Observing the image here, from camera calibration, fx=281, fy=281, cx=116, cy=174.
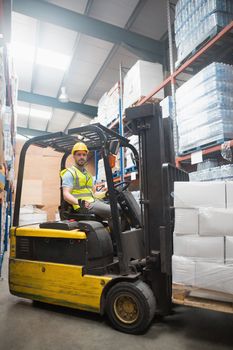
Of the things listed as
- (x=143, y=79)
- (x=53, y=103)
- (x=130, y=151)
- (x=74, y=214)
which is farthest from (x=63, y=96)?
(x=74, y=214)

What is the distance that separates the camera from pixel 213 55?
15.3ft

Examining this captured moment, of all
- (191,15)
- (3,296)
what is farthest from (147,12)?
(3,296)

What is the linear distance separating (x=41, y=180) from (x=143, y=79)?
6.27 m

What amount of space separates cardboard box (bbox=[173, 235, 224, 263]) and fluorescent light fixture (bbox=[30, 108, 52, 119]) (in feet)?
36.6

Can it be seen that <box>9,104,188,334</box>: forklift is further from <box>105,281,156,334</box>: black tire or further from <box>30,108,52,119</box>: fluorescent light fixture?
<box>30,108,52,119</box>: fluorescent light fixture

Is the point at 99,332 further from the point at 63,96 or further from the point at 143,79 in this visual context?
the point at 63,96

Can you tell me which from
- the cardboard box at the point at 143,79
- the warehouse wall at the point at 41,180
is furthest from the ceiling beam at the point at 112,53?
the warehouse wall at the point at 41,180

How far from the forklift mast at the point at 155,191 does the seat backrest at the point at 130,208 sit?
1.02ft

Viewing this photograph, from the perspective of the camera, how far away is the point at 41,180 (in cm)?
1065

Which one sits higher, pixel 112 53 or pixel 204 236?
pixel 112 53

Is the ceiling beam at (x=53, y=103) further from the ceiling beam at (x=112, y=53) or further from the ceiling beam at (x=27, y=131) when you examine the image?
the ceiling beam at (x=27, y=131)

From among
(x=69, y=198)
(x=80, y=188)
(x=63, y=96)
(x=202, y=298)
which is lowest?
(x=202, y=298)

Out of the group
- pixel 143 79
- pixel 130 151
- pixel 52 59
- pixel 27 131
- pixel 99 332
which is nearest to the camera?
pixel 99 332

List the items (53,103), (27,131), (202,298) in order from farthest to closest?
(27,131)
(53,103)
(202,298)
